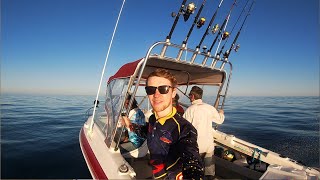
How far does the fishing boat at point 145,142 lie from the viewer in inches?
117

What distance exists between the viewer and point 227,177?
13.3 feet

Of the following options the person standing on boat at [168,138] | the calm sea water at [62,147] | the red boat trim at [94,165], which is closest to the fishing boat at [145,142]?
the red boat trim at [94,165]

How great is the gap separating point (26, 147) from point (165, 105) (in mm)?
7160

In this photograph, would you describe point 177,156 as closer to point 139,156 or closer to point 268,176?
point 268,176

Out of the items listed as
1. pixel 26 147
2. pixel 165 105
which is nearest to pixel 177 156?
pixel 165 105

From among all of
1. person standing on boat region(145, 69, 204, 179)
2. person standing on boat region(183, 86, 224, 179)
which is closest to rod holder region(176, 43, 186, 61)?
person standing on boat region(183, 86, 224, 179)

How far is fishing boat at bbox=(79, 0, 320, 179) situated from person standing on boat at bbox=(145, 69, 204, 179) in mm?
761

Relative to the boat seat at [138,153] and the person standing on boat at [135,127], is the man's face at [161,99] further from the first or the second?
the boat seat at [138,153]

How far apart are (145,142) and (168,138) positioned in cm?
240

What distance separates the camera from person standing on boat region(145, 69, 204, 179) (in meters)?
1.84

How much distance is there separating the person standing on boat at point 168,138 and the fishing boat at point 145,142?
761 mm

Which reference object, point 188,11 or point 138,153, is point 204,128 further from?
point 188,11

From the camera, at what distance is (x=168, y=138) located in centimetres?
205

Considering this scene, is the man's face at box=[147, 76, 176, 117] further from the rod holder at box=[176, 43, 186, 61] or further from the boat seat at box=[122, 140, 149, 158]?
the boat seat at box=[122, 140, 149, 158]
